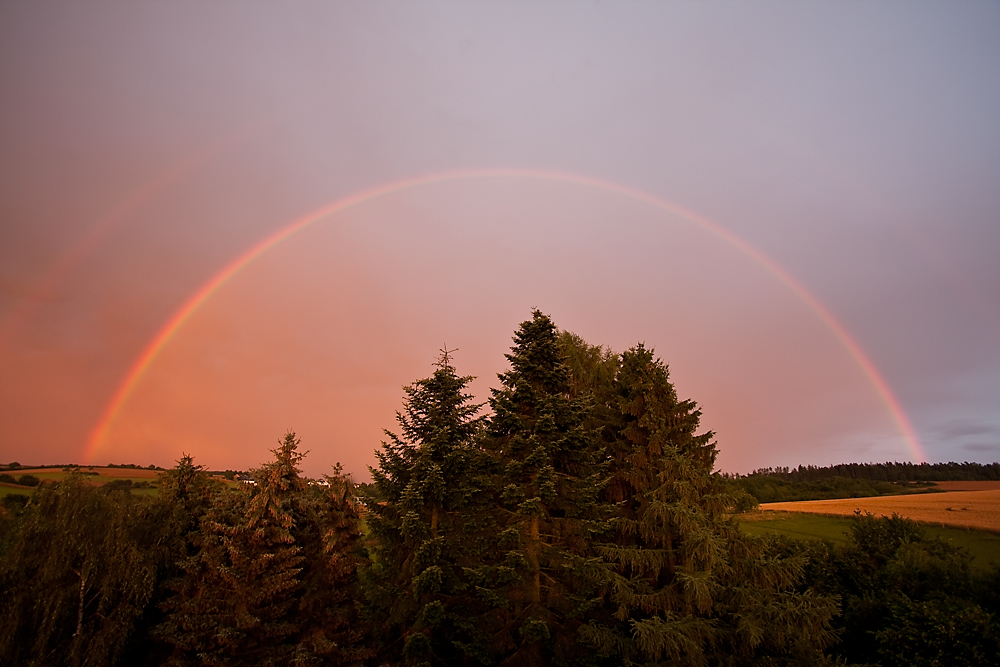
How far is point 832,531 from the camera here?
57.3 m

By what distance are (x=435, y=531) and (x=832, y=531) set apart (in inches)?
2239

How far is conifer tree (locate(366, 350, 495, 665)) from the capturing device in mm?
19766

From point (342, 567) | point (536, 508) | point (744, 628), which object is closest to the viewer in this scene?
point (744, 628)

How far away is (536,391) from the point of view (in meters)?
22.0

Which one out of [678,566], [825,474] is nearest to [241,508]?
[678,566]

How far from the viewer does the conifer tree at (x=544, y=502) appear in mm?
19219

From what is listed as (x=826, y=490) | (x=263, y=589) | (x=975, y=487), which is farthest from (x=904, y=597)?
(x=826, y=490)

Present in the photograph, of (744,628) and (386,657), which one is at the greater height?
(744,628)

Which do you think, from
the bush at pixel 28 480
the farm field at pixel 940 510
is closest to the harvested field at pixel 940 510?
the farm field at pixel 940 510

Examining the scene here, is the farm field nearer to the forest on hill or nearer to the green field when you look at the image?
the green field

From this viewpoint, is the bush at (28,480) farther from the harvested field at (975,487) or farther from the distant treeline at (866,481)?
the harvested field at (975,487)

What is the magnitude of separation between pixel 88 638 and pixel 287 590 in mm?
8186

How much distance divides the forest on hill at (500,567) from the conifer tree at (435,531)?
0.30 feet

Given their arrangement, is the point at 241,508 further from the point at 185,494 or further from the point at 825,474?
the point at 825,474
